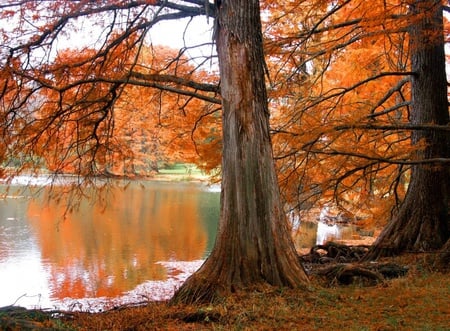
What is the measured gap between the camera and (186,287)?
4832 millimetres

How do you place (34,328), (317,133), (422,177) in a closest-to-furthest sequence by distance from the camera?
(34,328)
(317,133)
(422,177)

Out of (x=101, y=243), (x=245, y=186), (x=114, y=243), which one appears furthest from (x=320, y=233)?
(x=245, y=186)

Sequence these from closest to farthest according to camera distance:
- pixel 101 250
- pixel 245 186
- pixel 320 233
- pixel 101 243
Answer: pixel 245 186 → pixel 101 250 → pixel 101 243 → pixel 320 233

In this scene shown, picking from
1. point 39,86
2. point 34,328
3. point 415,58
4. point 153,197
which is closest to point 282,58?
point 415,58

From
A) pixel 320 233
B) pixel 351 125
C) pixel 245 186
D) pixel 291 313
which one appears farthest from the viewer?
pixel 320 233

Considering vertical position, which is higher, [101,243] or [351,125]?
[351,125]

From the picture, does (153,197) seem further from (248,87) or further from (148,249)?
(248,87)

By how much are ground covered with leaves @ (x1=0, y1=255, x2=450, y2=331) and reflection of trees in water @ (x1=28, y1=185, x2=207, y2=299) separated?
3899 millimetres

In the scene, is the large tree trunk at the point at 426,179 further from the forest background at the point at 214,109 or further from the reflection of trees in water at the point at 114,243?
the reflection of trees in water at the point at 114,243

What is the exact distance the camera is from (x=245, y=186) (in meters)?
5.00

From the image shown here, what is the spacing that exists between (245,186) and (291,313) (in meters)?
1.48

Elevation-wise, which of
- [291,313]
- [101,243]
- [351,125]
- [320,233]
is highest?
[351,125]

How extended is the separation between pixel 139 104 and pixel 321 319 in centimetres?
571

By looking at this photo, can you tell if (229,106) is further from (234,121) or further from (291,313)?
(291,313)
